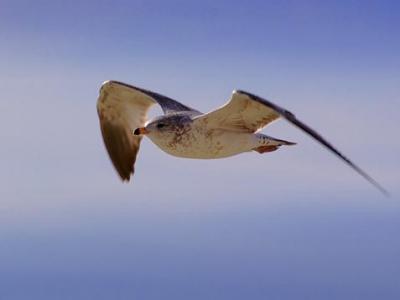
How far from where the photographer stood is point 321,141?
9078 millimetres

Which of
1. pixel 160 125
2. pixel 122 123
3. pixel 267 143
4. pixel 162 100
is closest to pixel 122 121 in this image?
pixel 122 123

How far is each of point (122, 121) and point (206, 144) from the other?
4.63 meters

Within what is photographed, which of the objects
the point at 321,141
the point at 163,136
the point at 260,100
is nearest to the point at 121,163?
the point at 163,136

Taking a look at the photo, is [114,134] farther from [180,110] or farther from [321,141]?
[321,141]

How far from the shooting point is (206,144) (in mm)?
12141

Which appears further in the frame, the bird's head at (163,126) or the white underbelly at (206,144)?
the bird's head at (163,126)

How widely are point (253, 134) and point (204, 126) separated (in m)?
0.95

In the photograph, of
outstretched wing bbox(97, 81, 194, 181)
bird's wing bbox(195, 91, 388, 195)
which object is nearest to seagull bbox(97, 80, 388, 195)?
bird's wing bbox(195, 91, 388, 195)

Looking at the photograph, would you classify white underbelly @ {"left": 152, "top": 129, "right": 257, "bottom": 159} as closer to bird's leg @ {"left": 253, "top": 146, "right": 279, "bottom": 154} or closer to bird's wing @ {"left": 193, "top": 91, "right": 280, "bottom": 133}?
bird's wing @ {"left": 193, "top": 91, "right": 280, "bottom": 133}

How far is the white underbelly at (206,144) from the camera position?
477 inches

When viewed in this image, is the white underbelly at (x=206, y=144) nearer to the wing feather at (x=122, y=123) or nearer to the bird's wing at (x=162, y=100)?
the bird's wing at (x=162, y=100)

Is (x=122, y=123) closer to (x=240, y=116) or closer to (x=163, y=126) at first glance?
(x=163, y=126)

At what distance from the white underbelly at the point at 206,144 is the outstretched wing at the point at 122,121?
11.8 feet

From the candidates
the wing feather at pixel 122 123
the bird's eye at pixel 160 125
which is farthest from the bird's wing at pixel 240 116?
the wing feather at pixel 122 123
